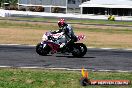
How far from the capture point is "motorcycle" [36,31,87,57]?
74.1 ft

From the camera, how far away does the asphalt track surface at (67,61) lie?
19250 millimetres

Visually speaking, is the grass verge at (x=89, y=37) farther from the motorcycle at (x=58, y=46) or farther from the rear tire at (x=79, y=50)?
the motorcycle at (x=58, y=46)

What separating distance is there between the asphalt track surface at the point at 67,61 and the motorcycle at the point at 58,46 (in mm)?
314

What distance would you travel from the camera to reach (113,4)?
3701 inches

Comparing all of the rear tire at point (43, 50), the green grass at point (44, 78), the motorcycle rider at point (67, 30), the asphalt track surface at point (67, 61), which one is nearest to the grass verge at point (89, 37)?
the asphalt track surface at point (67, 61)

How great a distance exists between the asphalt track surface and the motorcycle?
314 millimetres

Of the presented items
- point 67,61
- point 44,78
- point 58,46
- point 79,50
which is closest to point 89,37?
point 79,50

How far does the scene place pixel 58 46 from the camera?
22.7m

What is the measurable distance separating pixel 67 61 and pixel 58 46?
2004mm

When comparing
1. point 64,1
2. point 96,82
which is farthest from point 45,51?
point 64,1

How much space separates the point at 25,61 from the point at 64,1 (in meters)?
86.7

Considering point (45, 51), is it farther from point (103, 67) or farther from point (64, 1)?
point (64, 1)

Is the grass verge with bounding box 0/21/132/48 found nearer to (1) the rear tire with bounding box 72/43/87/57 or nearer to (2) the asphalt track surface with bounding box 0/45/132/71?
(2) the asphalt track surface with bounding box 0/45/132/71

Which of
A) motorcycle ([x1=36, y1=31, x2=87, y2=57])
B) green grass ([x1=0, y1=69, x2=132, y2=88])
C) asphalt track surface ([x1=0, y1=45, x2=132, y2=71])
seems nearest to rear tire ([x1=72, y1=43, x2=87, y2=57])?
motorcycle ([x1=36, y1=31, x2=87, y2=57])
